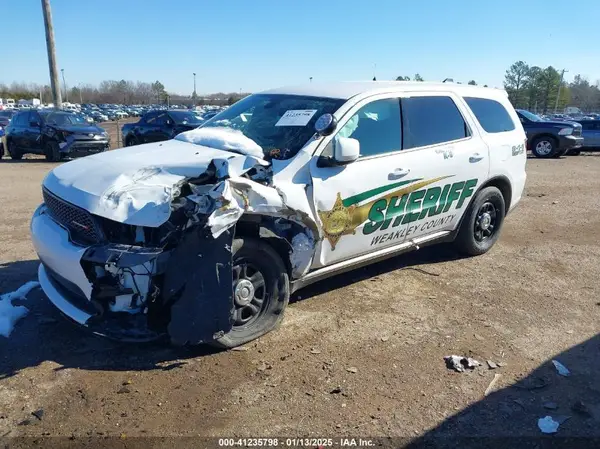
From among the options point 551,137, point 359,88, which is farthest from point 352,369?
point 551,137

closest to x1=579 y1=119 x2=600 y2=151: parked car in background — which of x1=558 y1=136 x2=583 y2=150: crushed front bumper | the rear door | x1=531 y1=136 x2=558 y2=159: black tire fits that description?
x1=558 y1=136 x2=583 y2=150: crushed front bumper

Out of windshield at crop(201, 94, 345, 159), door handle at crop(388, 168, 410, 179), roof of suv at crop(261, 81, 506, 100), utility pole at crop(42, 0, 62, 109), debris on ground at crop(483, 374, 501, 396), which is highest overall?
utility pole at crop(42, 0, 62, 109)

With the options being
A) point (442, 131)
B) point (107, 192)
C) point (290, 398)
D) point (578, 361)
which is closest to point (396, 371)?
point (290, 398)

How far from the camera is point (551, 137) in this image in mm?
18391

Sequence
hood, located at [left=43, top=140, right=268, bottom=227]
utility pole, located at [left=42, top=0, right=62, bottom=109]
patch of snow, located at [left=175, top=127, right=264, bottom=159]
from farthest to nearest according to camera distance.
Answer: utility pole, located at [left=42, top=0, right=62, bottom=109] < patch of snow, located at [left=175, top=127, right=264, bottom=159] < hood, located at [left=43, top=140, right=268, bottom=227]

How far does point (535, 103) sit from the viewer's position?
6925 cm

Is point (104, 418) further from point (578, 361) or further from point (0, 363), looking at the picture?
point (578, 361)

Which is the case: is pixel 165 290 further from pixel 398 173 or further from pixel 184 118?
pixel 184 118

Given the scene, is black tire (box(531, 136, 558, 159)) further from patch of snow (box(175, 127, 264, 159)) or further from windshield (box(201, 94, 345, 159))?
patch of snow (box(175, 127, 264, 159))

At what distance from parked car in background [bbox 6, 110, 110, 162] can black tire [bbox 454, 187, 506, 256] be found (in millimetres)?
13261

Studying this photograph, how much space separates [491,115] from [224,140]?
3.31 meters

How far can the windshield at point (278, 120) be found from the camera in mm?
4125

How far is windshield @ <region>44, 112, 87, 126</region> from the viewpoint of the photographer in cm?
1598

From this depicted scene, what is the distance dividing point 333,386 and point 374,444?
1.94 ft
